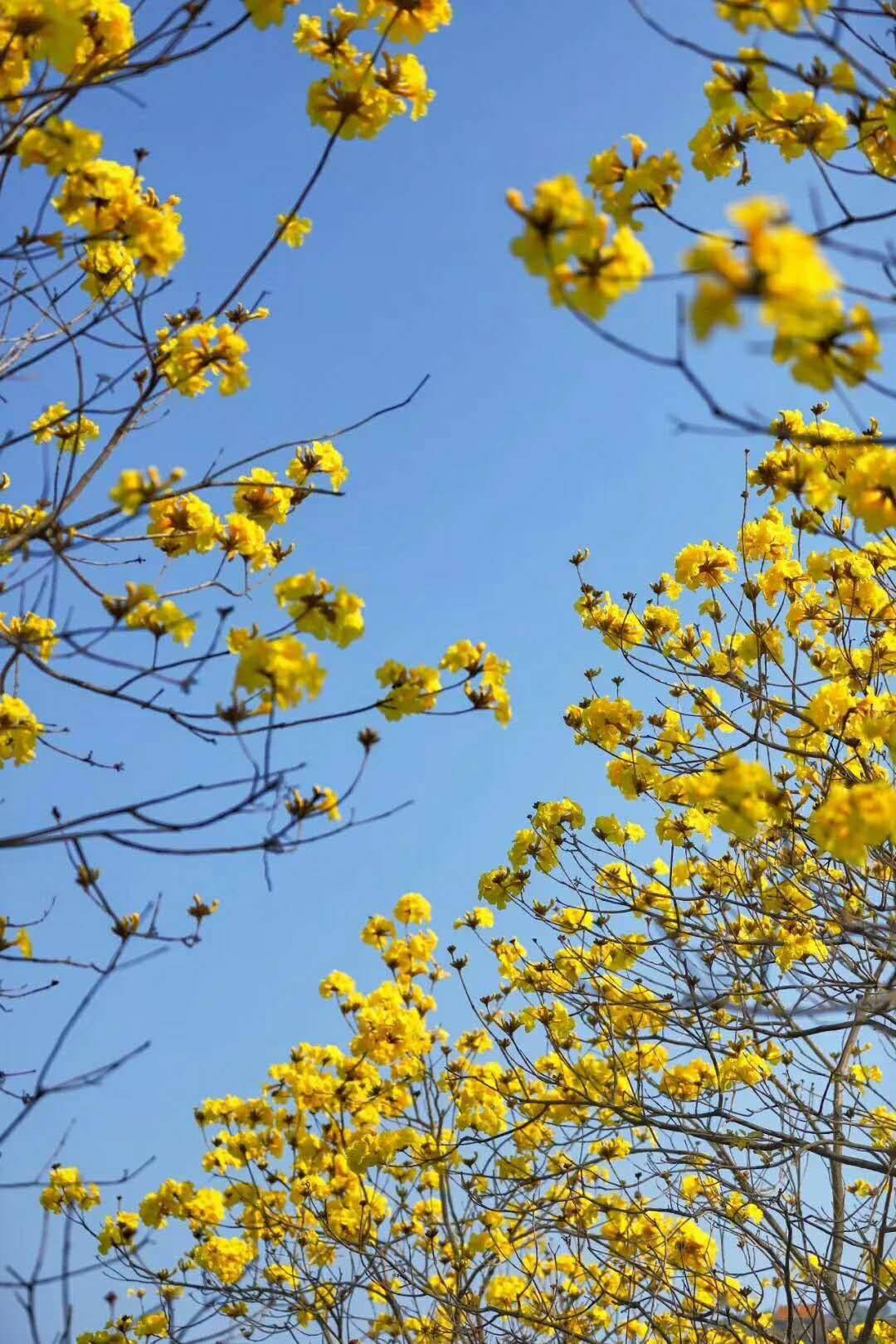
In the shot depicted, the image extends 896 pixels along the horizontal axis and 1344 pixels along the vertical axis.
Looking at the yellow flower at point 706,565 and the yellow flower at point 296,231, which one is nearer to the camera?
the yellow flower at point 296,231

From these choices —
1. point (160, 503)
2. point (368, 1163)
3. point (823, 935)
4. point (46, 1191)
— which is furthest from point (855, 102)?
point (46, 1191)

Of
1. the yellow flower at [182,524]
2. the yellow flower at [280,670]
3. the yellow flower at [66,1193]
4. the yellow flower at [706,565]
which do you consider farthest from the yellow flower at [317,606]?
the yellow flower at [66,1193]

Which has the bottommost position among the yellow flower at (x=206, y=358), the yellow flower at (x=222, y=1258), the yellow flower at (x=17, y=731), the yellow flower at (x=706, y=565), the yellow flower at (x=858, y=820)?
the yellow flower at (x=858, y=820)

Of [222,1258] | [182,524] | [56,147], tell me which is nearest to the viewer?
[56,147]

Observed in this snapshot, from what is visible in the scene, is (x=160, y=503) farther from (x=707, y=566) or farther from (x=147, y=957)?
(x=707, y=566)

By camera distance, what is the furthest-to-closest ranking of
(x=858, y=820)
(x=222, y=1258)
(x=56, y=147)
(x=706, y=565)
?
1. (x=222, y=1258)
2. (x=706, y=565)
3. (x=56, y=147)
4. (x=858, y=820)

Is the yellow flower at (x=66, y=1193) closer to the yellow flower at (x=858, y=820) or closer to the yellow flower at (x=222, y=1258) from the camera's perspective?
the yellow flower at (x=222, y=1258)

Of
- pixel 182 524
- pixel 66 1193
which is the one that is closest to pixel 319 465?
pixel 182 524

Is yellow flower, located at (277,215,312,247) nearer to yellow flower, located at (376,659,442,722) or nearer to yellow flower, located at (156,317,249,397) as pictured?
yellow flower, located at (156,317,249,397)

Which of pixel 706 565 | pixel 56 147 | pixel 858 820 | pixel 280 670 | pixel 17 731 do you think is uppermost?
pixel 706 565

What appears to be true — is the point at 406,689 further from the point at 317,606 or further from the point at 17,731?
the point at 17,731

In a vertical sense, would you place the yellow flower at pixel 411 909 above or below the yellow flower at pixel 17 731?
above

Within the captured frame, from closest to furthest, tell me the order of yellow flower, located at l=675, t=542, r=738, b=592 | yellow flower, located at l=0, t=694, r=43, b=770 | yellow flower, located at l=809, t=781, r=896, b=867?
yellow flower, located at l=809, t=781, r=896, b=867
yellow flower, located at l=0, t=694, r=43, b=770
yellow flower, located at l=675, t=542, r=738, b=592

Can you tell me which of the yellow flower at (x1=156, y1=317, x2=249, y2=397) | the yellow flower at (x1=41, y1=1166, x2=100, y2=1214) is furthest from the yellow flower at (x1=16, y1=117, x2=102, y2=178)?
the yellow flower at (x1=41, y1=1166, x2=100, y2=1214)
